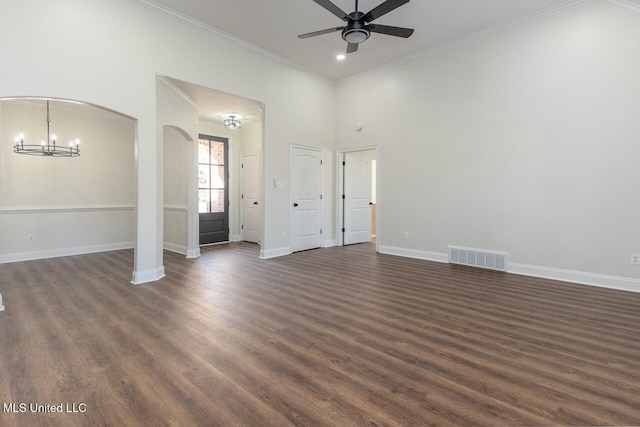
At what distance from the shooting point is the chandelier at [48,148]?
540 centimetres

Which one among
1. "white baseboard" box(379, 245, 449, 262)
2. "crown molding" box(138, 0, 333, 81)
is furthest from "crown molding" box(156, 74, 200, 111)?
"white baseboard" box(379, 245, 449, 262)

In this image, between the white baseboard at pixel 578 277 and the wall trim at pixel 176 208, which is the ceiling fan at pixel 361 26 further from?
the wall trim at pixel 176 208

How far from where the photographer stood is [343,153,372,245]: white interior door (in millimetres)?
7238

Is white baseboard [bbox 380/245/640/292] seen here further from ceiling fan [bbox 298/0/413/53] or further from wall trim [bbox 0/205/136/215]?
wall trim [bbox 0/205/136/215]

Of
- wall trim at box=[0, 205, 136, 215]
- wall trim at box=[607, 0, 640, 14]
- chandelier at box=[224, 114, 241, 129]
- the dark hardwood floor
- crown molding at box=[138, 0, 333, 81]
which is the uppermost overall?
crown molding at box=[138, 0, 333, 81]

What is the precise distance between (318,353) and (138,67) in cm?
418

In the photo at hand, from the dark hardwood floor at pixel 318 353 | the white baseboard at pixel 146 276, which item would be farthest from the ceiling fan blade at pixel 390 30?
the white baseboard at pixel 146 276

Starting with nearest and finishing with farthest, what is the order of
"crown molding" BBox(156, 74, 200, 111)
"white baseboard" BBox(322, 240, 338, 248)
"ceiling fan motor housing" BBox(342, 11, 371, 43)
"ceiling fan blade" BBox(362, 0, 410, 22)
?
"ceiling fan blade" BBox(362, 0, 410, 22), "ceiling fan motor housing" BBox(342, 11, 371, 43), "crown molding" BBox(156, 74, 200, 111), "white baseboard" BBox(322, 240, 338, 248)

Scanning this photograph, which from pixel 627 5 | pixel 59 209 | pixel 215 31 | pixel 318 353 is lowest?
pixel 318 353

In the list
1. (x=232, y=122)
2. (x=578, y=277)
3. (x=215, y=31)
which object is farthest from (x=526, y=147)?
(x=232, y=122)

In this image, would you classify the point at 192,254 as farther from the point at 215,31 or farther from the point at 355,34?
the point at 355,34

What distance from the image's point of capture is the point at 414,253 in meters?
5.84

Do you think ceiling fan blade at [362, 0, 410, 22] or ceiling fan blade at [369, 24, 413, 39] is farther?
ceiling fan blade at [369, 24, 413, 39]

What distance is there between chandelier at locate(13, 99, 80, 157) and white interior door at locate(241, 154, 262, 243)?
346 cm
